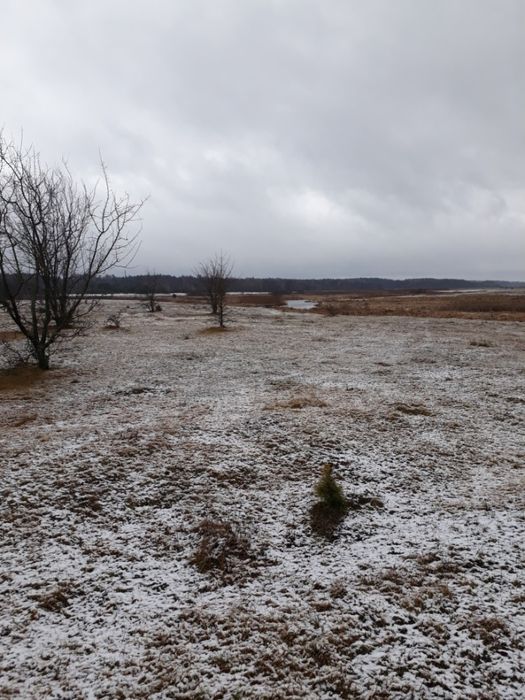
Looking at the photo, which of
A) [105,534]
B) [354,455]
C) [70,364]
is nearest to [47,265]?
[70,364]

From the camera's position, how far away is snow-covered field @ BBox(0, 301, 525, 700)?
326 centimetres

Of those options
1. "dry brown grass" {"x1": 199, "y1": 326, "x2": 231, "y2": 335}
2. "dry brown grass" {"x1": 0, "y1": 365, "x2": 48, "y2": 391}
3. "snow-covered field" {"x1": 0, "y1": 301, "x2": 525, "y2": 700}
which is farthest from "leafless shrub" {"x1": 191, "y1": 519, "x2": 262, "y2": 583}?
"dry brown grass" {"x1": 199, "y1": 326, "x2": 231, "y2": 335}

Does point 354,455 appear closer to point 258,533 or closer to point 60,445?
point 258,533

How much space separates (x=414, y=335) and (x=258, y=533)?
21359mm

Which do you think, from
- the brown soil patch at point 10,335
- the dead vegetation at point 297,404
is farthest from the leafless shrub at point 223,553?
the brown soil patch at point 10,335

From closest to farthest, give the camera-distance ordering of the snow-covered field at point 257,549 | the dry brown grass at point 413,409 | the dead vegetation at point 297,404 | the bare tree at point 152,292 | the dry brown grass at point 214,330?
1. the snow-covered field at point 257,549
2. the dry brown grass at point 413,409
3. the dead vegetation at point 297,404
4. the dry brown grass at point 214,330
5. the bare tree at point 152,292

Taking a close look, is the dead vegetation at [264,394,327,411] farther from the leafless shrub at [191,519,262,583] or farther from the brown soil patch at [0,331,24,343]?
the brown soil patch at [0,331,24,343]

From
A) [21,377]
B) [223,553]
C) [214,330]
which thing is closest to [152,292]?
[214,330]

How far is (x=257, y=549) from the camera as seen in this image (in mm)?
4754

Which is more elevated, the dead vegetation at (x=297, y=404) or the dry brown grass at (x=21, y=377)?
the dry brown grass at (x=21, y=377)

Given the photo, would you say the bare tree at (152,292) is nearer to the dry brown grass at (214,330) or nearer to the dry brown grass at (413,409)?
the dry brown grass at (214,330)

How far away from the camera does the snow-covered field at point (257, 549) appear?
3.26 m

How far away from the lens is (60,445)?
7.29 metres

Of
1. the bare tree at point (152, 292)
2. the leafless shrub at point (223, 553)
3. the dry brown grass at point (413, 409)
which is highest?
the bare tree at point (152, 292)
